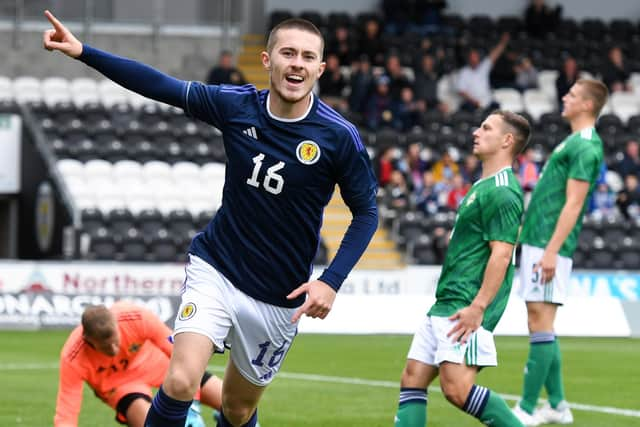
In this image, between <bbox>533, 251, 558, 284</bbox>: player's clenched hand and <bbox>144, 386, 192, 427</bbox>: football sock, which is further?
<bbox>533, 251, 558, 284</bbox>: player's clenched hand

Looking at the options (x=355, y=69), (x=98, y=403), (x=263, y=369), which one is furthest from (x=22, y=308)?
(x=263, y=369)

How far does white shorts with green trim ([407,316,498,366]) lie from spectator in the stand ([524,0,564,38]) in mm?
22930

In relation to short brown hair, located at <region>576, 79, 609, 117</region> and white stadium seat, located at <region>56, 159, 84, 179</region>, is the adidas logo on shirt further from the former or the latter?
white stadium seat, located at <region>56, 159, 84, 179</region>

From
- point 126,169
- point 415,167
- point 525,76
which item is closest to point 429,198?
point 415,167

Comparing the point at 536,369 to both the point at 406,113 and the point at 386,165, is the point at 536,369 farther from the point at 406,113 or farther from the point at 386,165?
the point at 406,113

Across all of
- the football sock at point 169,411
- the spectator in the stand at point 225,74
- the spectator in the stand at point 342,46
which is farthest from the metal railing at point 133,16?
the football sock at point 169,411

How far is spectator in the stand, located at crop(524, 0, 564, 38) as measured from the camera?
29.1 meters

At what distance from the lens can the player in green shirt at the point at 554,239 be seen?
8945mm

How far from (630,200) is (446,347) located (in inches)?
674

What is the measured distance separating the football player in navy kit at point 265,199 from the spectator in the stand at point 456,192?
51.5 ft

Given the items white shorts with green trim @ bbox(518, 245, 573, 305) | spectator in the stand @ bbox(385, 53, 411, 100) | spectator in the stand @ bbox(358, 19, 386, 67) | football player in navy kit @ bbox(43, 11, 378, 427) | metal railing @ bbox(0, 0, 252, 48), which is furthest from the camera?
metal railing @ bbox(0, 0, 252, 48)

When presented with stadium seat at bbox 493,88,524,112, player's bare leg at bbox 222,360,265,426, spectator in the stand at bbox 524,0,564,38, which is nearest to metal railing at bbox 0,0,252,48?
stadium seat at bbox 493,88,524,112

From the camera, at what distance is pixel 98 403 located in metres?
10.7

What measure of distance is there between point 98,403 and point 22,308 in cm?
716
